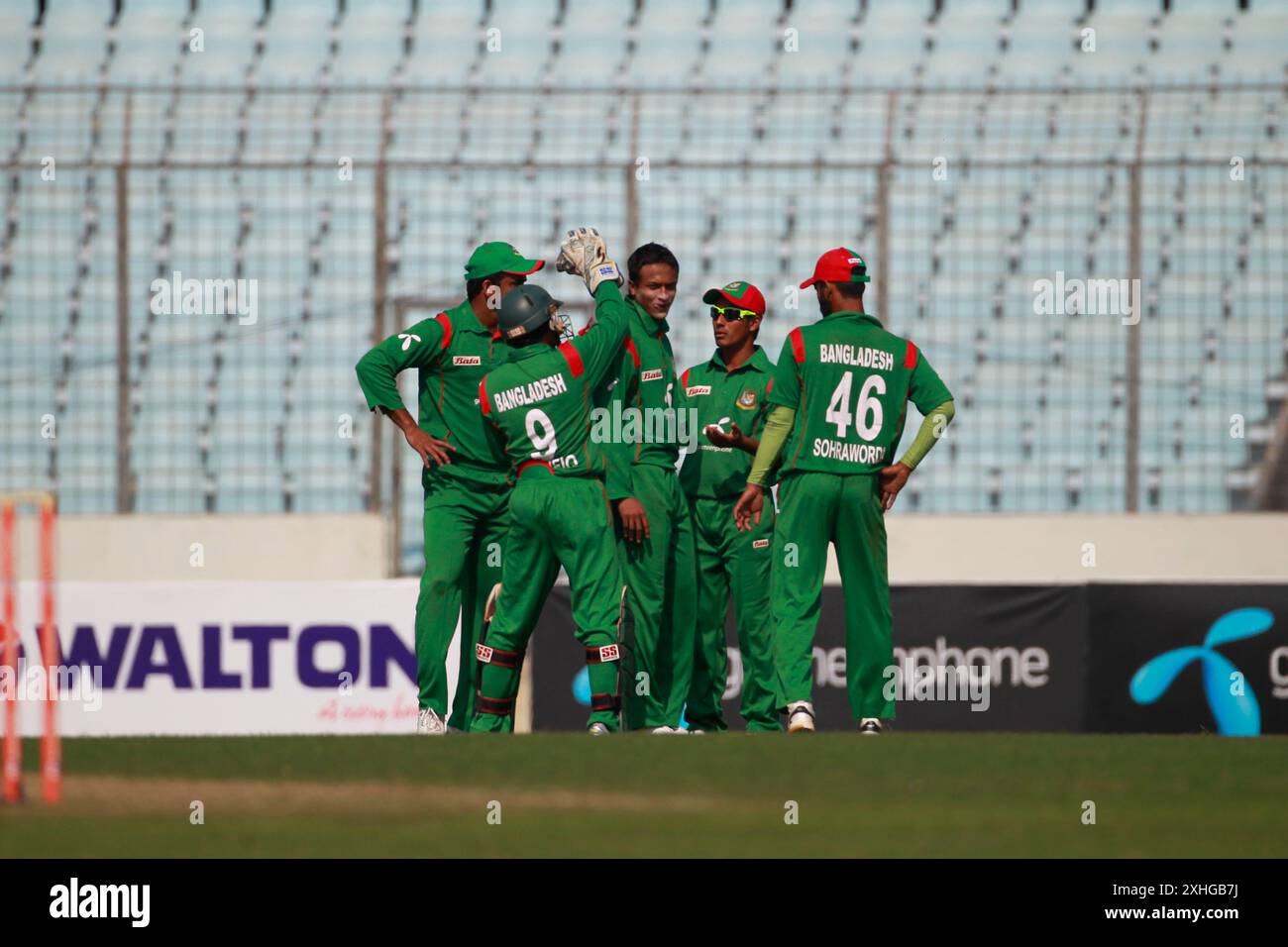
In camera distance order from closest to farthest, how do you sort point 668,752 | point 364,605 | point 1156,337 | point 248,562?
1. point 668,752
2. point 364,605
3. point 248,562
4. point 1156,337

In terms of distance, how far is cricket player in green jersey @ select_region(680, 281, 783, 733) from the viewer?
9.23 meters

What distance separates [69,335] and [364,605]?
13.1 feet

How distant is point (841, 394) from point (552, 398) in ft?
4.12

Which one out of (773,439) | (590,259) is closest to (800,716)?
(773,439)

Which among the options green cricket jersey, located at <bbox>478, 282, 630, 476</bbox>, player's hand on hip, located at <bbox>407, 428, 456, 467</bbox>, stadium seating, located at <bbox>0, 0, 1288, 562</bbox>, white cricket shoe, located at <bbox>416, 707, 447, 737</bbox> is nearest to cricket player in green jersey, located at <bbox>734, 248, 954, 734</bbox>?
green cricket jersey, located at <bbox>478, 282, 630, 476</bbox>

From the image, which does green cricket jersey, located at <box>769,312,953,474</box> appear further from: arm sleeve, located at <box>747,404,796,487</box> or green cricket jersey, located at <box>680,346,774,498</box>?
green cricket jersey, located at <box>680,346,774,498</box>

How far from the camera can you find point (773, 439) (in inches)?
344

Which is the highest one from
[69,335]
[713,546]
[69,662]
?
[69,335]

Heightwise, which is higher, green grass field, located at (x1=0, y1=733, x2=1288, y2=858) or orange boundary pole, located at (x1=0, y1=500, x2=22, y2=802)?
orange boundary pole, located at (x1=0, y1=500, x2=22, y2=802)

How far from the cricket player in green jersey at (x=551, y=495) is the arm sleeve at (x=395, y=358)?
58 cm

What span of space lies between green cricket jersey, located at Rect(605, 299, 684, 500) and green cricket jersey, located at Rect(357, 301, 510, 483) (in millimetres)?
512
